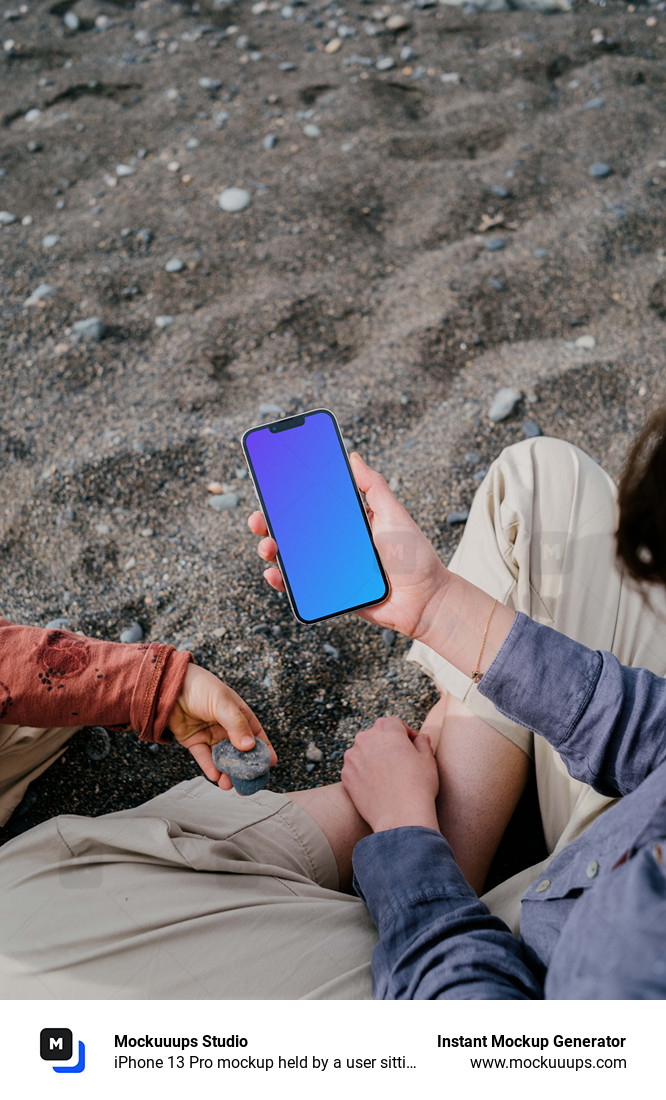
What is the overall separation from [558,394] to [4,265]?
7.04 ft

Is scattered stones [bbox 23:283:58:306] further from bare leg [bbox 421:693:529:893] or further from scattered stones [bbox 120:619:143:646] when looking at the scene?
bare leg [bbox 421:693:529:893]

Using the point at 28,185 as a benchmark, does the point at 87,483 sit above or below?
below

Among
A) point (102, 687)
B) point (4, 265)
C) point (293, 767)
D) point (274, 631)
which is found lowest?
point (293, 767)

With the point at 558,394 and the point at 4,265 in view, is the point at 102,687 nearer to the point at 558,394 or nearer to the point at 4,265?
the point at 558,394

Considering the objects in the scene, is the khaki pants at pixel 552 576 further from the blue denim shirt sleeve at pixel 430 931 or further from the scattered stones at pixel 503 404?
the scattered stones at pixel 503 404

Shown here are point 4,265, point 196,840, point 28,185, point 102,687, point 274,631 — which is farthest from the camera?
point 28,185

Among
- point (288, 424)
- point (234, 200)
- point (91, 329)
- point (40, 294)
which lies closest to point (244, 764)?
point (288, 424)

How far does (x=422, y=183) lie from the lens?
9.69ft

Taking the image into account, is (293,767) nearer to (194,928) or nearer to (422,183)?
Result: (194,928)

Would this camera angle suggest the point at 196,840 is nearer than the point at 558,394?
Yes

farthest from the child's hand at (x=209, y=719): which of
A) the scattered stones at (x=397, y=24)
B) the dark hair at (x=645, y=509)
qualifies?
the scattered stones at (x=397, y=24)

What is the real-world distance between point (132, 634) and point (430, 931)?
1173 millimetres

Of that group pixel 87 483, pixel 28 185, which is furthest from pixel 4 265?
pixel 87 483

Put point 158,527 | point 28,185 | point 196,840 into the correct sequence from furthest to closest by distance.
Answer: point 28,185 < point 158,527 < point 196,840
